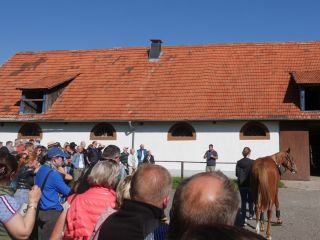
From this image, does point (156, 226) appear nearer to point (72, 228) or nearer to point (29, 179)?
point (72, 228)

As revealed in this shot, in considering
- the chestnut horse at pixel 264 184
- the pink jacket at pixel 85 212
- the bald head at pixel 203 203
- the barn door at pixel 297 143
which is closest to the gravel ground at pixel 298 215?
the chestnut horse at pixel 264 184

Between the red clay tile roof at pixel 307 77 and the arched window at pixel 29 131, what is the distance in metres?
13.4

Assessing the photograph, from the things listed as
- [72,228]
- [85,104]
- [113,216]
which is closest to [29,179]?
[72,228]

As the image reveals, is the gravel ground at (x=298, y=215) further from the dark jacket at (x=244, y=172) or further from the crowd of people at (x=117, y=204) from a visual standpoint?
the crowd of people at (x=117, y=204)

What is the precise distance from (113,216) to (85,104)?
20.3 m

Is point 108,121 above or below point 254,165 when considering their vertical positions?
above

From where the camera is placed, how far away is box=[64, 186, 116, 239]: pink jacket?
4031 millimetres

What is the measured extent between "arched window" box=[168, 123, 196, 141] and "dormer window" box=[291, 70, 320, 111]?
5.27 meters

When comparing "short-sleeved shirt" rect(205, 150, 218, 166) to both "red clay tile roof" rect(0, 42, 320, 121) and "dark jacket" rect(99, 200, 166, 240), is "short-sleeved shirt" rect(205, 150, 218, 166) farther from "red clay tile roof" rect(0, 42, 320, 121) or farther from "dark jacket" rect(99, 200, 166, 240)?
"dark jacket" rect(99, 200, 166, 240)

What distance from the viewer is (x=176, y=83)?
2312 cm

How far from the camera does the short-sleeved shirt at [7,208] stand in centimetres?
340

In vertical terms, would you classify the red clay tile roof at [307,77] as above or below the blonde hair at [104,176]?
above

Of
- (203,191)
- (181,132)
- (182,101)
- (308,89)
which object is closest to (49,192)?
(203,191)

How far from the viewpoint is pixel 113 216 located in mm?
3127
